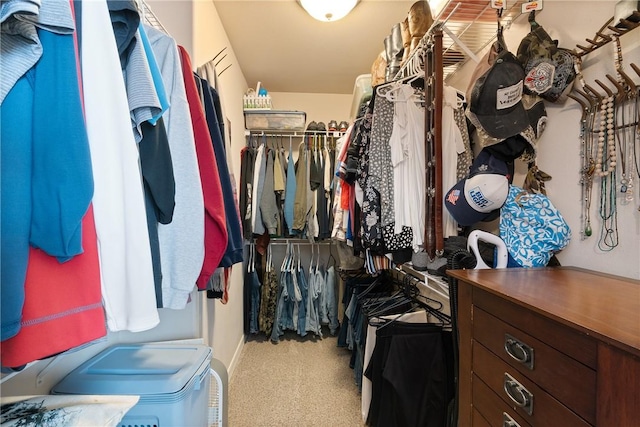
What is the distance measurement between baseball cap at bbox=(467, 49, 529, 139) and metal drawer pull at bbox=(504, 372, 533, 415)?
0.79 meters

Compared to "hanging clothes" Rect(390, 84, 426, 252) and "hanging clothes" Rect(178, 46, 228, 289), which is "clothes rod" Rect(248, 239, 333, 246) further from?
"hanging clothes" Rect(178, 46, 228, 289)

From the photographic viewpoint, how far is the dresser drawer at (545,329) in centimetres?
46

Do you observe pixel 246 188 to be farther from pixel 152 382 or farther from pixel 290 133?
pixel 152 382

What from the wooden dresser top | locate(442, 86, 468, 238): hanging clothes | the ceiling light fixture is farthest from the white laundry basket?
the ceiling light fixture

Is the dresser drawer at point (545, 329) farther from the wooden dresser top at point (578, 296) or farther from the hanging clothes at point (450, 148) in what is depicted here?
the hanging clothes at point (450, 148)

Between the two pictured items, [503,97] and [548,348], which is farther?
[503,97]

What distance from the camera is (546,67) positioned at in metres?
0.94

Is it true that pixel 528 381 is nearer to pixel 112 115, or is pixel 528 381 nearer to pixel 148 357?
pixel 112 115

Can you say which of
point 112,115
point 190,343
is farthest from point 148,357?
point 112,115

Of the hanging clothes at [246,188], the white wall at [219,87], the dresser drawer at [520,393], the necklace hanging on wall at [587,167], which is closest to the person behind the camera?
the dresser drawer at [520,393]

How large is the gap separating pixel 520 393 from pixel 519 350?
0.30 ft

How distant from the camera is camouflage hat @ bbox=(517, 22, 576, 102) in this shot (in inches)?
35.8

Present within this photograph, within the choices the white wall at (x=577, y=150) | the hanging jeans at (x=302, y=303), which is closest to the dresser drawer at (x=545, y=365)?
the white wall at (x=577, y=150)

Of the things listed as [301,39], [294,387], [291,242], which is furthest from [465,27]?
[294,387]
